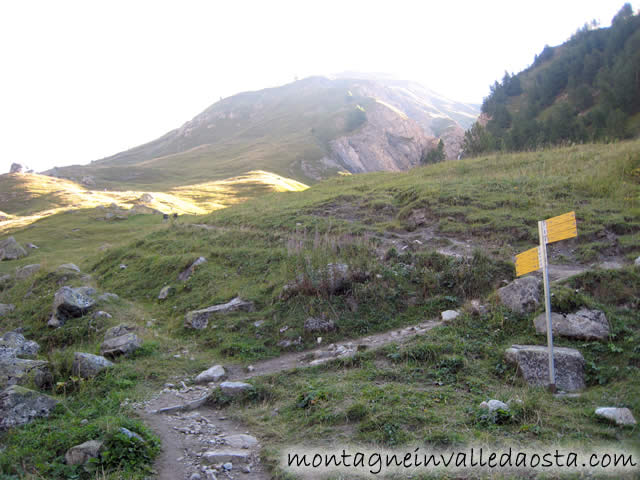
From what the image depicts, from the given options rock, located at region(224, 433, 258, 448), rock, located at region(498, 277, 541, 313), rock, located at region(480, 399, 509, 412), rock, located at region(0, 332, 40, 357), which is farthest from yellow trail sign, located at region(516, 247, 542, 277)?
rock, located at region(0, 332, 40, 357)

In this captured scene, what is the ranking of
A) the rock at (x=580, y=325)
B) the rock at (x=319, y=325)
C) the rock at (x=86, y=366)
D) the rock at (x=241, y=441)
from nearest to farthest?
the rock at (x=241, y=441)
the rock at (x=580, y=325)
the rock at (x=86, y=366)
the rock at (x=319, y=325)

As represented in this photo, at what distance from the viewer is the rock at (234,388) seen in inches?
267

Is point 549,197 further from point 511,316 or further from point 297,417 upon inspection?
point 297,417

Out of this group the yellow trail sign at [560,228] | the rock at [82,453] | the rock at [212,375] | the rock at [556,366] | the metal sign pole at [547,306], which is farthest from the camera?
the rock at [212,375]

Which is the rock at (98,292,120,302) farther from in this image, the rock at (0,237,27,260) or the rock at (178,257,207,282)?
Answer: the rock at (0,237,27,260)

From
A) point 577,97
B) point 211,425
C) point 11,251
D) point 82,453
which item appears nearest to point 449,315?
point 211,425

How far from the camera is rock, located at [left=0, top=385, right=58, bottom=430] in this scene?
227 inches

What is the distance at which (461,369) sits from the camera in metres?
6.60

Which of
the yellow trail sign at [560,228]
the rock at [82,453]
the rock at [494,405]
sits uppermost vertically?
the yellow trail sign at [560,228]

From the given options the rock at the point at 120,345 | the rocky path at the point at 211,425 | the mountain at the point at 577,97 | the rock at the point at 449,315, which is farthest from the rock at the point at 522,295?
the mountain at the point at 577,97

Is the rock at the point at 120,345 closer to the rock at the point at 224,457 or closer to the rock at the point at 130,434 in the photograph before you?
the rock at the point at 130,434

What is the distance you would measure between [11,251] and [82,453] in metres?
29.2

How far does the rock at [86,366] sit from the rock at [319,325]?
166 inches

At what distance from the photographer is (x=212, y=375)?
7.82 metres
